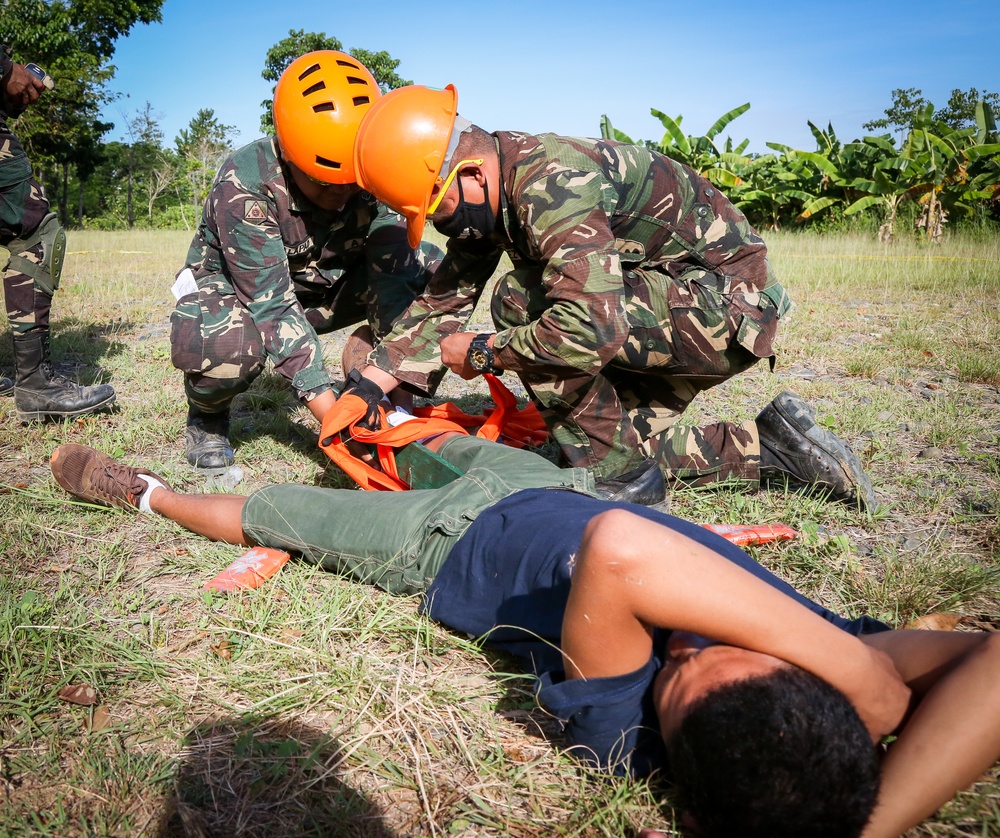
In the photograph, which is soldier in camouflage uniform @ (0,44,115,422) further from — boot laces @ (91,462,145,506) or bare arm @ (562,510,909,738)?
bare arm @ (562,510,909,738)

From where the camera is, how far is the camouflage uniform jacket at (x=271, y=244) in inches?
127

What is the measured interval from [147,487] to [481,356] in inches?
58.3

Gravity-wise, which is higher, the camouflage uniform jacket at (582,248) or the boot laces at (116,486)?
the camouflage uniform jacket at (582,248)

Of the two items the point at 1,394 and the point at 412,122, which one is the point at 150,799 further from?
the point at 1,394

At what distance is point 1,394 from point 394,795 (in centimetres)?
420

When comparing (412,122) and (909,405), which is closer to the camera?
(412,122)

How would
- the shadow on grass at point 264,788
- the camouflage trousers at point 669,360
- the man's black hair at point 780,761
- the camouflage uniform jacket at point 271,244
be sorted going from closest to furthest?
the man's black hair at point 780,761 → the shadow on grass at point 264,788 → the camouflage trousers at point 669,360 → the camouflage uniform jacket at point 271,244

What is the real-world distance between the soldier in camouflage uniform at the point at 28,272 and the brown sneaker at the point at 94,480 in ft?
4.28

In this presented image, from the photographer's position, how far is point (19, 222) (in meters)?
3.97

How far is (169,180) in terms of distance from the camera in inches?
1469

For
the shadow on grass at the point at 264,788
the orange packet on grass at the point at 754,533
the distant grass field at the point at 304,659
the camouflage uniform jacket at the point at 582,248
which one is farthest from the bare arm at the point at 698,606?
the camouflage uniform jacket at the point at 582,248

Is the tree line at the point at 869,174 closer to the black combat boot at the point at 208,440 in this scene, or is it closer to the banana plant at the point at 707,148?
the banana plant at the point at 707,148

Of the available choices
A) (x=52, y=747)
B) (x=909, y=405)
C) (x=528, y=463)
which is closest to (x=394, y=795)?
(x=52, y=747)

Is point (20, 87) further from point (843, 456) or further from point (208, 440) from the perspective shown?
point (843, 456)
